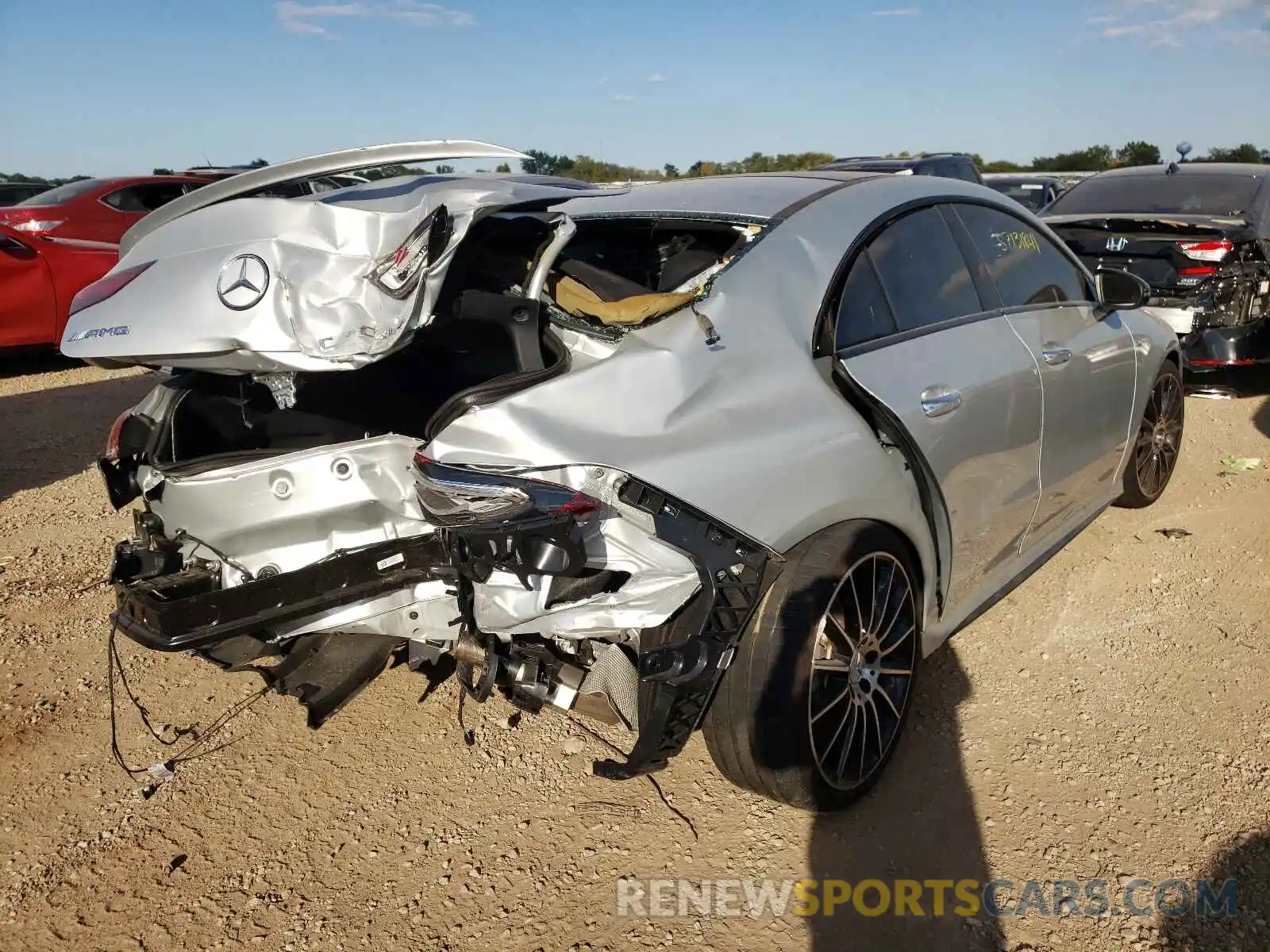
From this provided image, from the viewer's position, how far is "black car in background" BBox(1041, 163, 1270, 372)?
656 cm

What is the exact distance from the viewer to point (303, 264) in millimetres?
2307

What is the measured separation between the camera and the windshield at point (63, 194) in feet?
33.5

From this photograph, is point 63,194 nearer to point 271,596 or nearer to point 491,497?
point 271,596

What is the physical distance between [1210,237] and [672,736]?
6159 millimetres

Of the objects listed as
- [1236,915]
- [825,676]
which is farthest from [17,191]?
Result: [1236,915]

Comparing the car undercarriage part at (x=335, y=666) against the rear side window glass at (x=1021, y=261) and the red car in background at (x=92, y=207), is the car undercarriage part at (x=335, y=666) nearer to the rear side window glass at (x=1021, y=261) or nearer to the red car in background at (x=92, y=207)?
the rear side window glass at (x=1021, y=261)

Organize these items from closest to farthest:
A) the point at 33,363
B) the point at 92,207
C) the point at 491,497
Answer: the point at 491,497 → the point at 33,363 → the point at 92,207

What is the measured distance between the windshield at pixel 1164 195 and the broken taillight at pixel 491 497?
675 centimetres

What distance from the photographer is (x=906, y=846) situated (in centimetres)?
264

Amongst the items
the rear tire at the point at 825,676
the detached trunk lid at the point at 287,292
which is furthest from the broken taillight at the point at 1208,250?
the detached trunk lid at the point at 287,292

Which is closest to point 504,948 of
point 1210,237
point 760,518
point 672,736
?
point 672,736

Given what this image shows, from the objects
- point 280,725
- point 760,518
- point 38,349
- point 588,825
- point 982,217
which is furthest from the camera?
point 38,349

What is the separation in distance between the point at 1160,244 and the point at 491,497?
6281mm

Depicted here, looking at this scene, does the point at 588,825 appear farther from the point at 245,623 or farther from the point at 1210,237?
the point at 1210,237
